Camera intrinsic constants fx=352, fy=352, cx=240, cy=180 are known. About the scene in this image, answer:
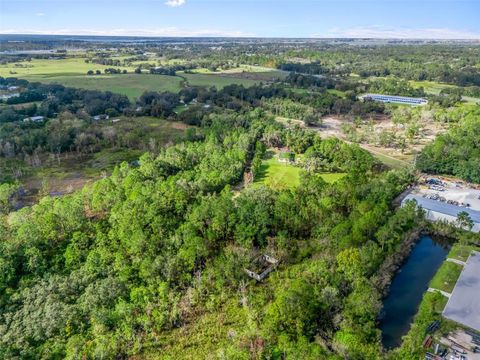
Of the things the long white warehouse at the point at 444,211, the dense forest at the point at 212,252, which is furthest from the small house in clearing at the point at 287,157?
the long white warehouse at the point at 444,211

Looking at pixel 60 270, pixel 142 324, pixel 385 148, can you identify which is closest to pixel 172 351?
pixel 142 324

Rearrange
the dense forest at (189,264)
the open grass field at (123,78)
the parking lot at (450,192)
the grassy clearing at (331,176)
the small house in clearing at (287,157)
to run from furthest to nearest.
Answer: the open grass field at (123,78) < the small house in clearing at (287,157) < the grassy clearing at (331,176) < the parking lot at (450,192) < the dense forest at (189,264)

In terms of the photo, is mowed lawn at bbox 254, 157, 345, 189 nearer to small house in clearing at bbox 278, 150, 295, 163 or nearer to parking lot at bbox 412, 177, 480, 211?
small house in clearing at bbox 278, 150, 295, 163

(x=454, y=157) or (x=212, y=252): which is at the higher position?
(x=454, y=157)

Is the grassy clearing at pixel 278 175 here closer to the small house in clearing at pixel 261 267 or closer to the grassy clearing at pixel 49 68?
the small house in clearing at pixel 261 267

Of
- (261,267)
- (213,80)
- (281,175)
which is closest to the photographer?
(261,267)

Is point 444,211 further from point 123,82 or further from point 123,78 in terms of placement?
point 123,78

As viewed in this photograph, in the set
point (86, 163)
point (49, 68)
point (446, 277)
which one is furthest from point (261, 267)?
point (49, 68)
